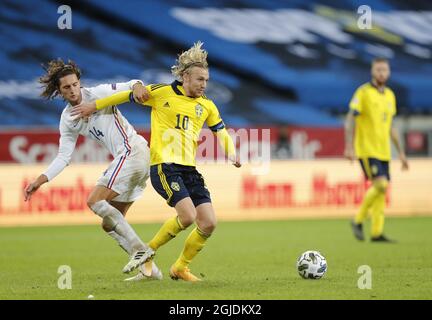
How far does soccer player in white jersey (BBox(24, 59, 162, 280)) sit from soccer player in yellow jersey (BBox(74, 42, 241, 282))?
0.21 metres

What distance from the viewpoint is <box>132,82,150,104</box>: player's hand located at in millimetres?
7828

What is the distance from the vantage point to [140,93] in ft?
25.7

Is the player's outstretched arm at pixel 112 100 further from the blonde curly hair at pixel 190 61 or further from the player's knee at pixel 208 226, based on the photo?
the player's knee at pixel 208 226

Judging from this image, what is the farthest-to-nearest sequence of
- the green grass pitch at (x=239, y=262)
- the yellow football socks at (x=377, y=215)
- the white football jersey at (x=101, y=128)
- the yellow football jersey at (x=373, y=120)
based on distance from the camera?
the yellow football jersey at (x=373, y=120)
the yellow football socks at (x=377, y=215)
the white football jersey at (x=101, y=128)
the green grass pitch at (x=239, y=262)

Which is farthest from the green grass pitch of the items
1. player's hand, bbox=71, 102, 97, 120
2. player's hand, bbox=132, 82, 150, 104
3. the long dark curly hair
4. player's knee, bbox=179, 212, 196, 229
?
the long dark curly hair

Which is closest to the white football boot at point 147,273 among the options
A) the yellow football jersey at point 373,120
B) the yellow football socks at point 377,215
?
the yellow football socks at point 377,215

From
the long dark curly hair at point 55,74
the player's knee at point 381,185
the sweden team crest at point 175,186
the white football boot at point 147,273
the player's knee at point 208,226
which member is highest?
the long dark curly hair at point 55,74

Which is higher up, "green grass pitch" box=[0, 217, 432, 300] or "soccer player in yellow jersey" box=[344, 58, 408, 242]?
"soccer player in yellow jersey" box=[344, 58, 408, 242]

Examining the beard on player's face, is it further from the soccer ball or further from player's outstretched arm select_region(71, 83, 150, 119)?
the soccer ball

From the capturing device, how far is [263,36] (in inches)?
982

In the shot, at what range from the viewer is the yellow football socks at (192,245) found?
7.80m

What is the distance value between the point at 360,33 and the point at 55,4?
8492 millimetres

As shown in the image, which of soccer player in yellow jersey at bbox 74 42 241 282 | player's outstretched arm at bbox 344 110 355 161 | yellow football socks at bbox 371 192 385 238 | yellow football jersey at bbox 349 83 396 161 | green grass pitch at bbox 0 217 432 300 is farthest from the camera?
yellow football jersey at bbox 349 83 396 161

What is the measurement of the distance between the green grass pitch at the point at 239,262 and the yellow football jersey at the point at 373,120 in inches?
48.2
